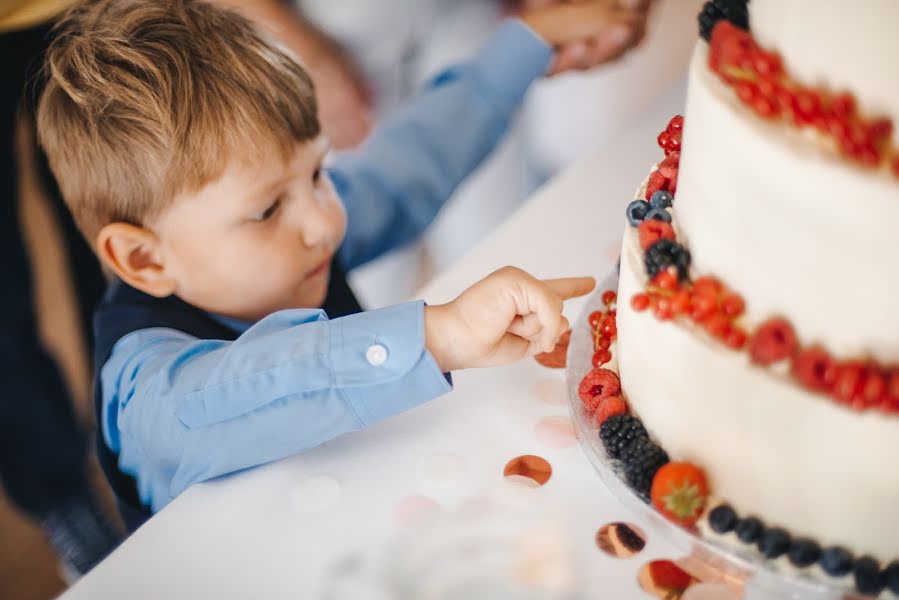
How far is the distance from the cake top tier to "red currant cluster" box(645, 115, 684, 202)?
204 millimetres

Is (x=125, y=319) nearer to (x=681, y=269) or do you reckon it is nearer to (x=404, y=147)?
(x=404, y=147)

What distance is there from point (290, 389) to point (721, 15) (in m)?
0.47

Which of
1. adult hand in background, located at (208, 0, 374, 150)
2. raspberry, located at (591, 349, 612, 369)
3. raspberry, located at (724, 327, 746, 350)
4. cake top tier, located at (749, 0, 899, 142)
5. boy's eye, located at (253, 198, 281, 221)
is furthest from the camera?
adult hand in background, located at (208, 0, 374, 150)

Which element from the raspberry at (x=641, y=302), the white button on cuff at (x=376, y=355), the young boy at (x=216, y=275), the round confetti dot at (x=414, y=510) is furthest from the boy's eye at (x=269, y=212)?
the raspberry at (x=641, y=302)

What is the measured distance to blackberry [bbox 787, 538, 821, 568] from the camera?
2.13 feet

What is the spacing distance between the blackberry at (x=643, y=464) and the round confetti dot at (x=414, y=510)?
0.54ft

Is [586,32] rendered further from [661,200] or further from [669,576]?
[669,576]

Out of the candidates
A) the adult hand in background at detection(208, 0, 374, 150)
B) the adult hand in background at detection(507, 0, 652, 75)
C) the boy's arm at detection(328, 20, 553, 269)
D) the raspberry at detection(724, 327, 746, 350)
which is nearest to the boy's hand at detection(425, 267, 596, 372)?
the raspberry at detection(724, 327, 746, 350)

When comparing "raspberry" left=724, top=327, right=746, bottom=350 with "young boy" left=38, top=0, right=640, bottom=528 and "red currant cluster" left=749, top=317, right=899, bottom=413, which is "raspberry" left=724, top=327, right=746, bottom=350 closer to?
"red currant cluster" left=749, top=317, right=899, bottom=413

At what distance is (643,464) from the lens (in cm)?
72

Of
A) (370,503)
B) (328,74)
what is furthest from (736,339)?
(328,74)

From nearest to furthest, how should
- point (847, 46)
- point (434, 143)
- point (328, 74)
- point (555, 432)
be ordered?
point (847, 46) → point (555, 432) → point (434, 143) → point (328, 74)

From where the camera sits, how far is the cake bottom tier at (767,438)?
0.60 meters

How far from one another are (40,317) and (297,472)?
6.14ft
